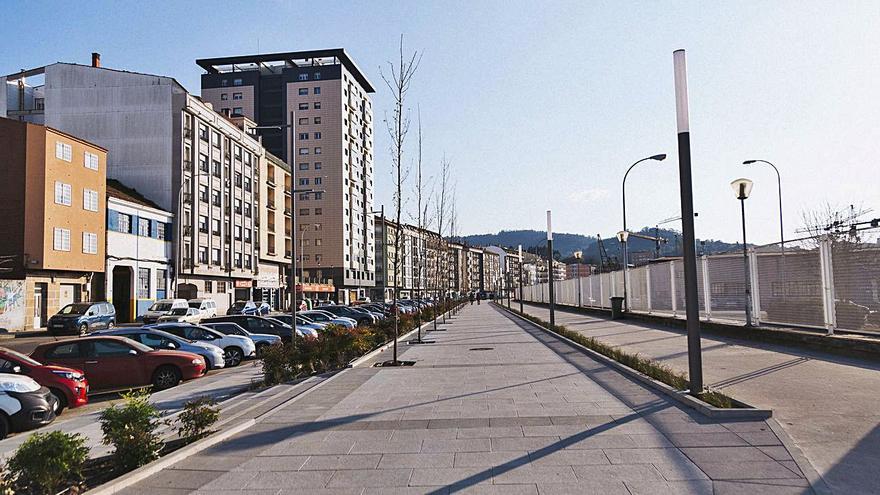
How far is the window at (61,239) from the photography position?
121ft

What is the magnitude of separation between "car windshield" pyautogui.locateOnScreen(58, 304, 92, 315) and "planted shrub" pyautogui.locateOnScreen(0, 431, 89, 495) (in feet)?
103

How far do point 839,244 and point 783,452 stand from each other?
9153 mm

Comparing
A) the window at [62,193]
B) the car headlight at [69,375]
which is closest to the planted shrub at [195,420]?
the car headlight at [69,375]

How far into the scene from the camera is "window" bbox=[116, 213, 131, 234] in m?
43.6

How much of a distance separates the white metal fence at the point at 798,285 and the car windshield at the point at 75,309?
95.5 feet

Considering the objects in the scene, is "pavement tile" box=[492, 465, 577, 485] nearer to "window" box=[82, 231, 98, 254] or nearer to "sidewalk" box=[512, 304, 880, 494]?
"sidewalk" box=[512, 304, 880, 494]

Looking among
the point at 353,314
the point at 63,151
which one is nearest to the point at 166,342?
the point at 353,314

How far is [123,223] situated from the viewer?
Answer: 44250mm

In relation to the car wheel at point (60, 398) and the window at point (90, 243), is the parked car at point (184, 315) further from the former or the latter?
the car wheel at point (60, 398)

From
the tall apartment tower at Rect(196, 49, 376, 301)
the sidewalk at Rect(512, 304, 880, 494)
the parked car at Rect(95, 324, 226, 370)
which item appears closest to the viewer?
the sidewalk at Rect(512, 304, 880, 494)

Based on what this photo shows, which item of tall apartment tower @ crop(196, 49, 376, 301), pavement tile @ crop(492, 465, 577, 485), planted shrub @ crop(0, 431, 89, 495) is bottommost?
pavement tile @ crop(492, 465, 577, 485)

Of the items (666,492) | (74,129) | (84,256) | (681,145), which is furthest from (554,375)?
(74,129)

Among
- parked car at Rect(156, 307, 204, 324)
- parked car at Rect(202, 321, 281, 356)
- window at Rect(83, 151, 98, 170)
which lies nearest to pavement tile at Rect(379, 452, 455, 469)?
parked car at Rect(202, 321, 281, 356)

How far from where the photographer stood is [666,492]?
5031 millimetres
